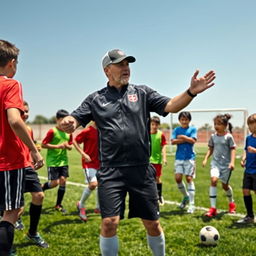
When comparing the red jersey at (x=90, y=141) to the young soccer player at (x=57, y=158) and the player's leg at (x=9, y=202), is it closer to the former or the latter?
the young soccer player at (x=57, y=158)

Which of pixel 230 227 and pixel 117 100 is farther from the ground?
pixel 117 100

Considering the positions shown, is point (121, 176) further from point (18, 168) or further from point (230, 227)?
point (230, 227)

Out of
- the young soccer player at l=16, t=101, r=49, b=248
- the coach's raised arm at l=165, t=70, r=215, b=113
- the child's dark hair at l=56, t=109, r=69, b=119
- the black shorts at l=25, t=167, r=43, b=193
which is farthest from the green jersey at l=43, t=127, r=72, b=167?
the coach's raised arm at l=165, t=70, r=215, b=113

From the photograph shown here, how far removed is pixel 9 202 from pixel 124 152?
123 cm

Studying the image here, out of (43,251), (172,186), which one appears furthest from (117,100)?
(172,186)

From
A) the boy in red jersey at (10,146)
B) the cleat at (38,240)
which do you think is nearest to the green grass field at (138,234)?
the cleat at (38,240)

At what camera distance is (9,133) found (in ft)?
11.1

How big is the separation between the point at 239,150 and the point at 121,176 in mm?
21792

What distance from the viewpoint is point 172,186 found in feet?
35.4

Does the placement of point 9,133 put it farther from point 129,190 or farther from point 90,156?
point 90,156

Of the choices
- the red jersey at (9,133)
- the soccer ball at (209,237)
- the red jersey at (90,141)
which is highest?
the red jersey at (9,133)

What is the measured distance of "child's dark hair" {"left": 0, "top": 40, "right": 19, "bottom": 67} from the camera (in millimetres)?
3406

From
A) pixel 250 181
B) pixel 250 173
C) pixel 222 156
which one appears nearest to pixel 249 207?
pixel 250 181

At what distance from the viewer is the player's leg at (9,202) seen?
3.24 meters
